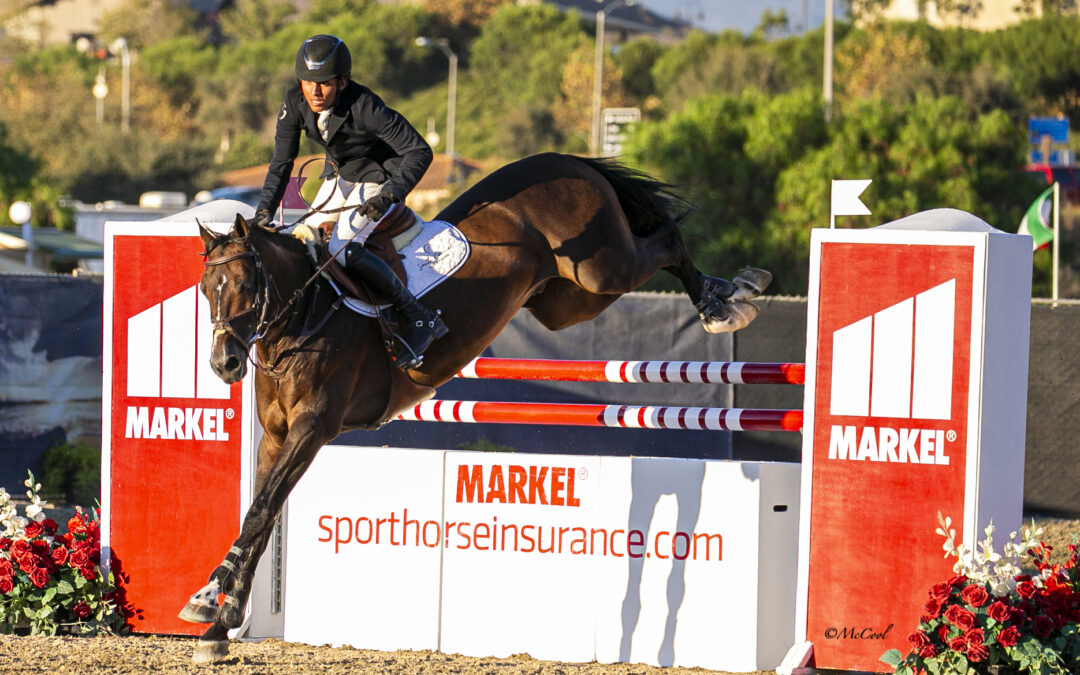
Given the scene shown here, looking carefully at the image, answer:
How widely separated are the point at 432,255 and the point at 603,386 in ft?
16.8

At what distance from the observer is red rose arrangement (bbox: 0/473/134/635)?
19.6 feet

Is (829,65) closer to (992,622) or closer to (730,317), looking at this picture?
(730,317)

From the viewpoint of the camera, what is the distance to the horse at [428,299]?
480 centimetres

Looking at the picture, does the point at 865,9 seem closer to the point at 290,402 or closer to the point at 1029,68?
the point at 1029,68

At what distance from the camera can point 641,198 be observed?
20.4ft

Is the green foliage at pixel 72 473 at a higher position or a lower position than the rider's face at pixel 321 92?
lower

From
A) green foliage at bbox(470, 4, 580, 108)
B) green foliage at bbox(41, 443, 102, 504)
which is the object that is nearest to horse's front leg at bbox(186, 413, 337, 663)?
green foliage at bbox(41, 443, 102, 504)

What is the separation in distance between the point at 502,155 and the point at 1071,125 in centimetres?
2447

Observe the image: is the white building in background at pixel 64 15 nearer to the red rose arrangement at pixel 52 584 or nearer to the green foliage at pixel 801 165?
the green foliage at pixel 801 165

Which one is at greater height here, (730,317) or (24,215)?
(24,215)

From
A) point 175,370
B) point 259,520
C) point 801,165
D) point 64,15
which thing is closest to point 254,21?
point 64,15

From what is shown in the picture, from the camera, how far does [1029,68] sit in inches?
2101

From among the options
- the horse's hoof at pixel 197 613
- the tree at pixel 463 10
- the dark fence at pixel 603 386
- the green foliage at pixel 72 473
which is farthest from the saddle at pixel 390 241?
the tree at pixel 463 10

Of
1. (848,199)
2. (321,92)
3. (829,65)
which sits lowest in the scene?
(848,199)
